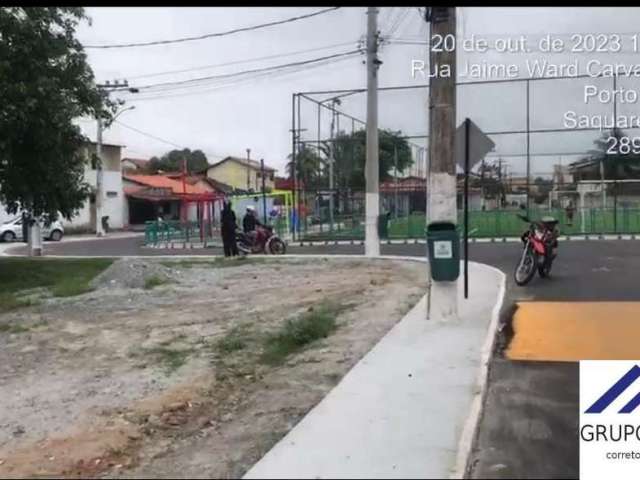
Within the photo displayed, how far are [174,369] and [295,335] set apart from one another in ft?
5.47

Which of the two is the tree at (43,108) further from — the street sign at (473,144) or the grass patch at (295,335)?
the street sign at (473,144)

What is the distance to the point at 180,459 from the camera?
5375mm

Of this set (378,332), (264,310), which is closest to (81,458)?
(378,332)

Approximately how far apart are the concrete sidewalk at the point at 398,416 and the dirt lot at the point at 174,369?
28 centimetres

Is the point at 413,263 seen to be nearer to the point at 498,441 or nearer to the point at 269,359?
the point at 269,359

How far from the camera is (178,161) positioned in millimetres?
110938

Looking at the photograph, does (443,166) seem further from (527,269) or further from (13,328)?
(13,328)

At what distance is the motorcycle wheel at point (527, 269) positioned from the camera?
13125 mm

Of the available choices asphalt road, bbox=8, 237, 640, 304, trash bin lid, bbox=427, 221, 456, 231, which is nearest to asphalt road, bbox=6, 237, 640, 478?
asphalt road, bbox=8, 237, 640, 304

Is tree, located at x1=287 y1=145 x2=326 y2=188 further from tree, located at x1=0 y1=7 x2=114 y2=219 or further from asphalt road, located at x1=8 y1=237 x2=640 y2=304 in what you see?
tree, located at x1=0 y1=7 x2=114 y2=219

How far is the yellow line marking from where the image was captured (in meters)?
7.81

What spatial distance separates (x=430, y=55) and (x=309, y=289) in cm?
577

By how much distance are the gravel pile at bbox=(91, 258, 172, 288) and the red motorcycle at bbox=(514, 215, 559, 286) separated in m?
8.06
